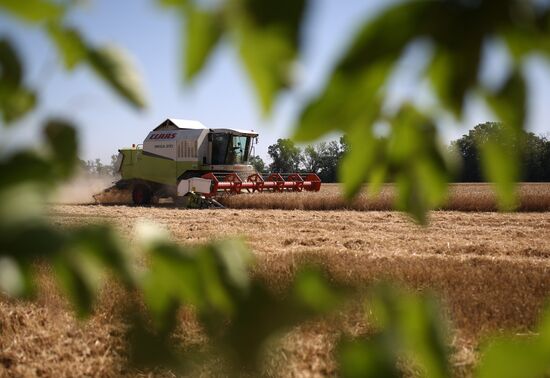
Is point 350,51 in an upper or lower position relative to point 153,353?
upper

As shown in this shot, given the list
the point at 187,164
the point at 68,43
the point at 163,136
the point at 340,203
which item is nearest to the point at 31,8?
the point at 68,43

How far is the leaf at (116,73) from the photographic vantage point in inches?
15.4

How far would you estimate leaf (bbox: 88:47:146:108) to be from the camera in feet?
1.28

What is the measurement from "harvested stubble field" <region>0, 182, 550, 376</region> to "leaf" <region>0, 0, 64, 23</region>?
0.14m

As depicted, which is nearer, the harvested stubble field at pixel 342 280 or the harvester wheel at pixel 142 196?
the harvested stubble field at pixel 342 280

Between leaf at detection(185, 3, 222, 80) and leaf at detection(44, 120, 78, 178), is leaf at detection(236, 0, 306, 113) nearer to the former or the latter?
leaf at detection(185, 3, 222, 80)

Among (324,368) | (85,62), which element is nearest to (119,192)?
(324,368)

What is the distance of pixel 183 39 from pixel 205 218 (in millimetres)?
11926

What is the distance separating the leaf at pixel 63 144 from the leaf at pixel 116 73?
47 millimetres

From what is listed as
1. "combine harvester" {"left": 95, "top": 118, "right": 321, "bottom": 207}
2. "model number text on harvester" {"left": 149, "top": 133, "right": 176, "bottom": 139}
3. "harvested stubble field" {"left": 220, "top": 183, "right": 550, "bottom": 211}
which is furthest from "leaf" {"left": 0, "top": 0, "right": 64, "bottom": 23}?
"model number text on harvester" {"left": 149, "top": 133, "right": 176, "bottom": 139}

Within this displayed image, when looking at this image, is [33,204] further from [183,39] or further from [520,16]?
[520,16]

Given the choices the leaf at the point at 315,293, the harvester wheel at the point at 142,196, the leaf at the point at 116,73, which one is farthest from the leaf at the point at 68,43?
the harvester wheel at the point at 142,196

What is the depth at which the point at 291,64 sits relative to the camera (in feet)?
0.91

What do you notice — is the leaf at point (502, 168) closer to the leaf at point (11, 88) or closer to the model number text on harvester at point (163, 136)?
the leaf at point (11, 88)
